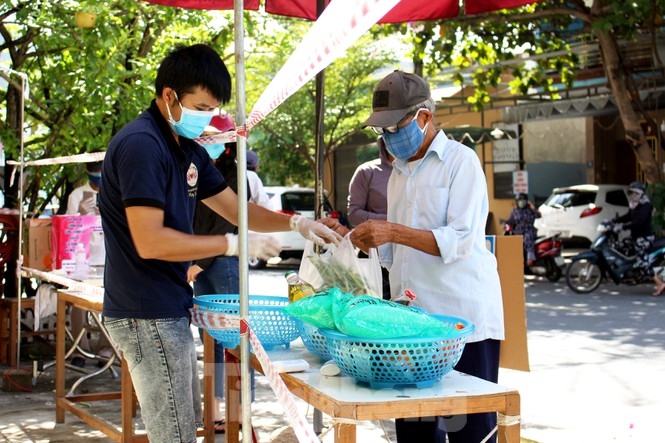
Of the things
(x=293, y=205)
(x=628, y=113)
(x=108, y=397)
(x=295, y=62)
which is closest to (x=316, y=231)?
(x=295, y=62)

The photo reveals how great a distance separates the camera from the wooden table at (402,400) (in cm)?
246

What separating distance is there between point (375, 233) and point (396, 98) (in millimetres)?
518

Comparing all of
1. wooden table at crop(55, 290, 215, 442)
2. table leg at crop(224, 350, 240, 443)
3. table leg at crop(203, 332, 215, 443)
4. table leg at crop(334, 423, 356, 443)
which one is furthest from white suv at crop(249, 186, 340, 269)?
table leg at crop(334, 423, 356, 443)

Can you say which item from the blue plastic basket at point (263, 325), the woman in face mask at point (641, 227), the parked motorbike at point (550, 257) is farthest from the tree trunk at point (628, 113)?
the blue plastic basket at point (263, 325)

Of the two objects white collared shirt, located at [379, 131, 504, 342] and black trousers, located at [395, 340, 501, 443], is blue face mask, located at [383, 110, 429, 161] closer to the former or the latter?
white collared shirt, located at [379, 131, 504, 342]

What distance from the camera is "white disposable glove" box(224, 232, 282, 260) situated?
2861mm

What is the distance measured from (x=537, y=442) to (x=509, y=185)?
18.8m

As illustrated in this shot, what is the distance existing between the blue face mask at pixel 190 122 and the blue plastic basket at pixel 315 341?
2.45ft

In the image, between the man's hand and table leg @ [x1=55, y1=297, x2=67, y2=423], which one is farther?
table leg @ [x1=55, y1=297, x2=67, y2=423]

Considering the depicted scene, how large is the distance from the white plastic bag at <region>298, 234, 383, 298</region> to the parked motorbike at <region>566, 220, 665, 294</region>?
10864mm

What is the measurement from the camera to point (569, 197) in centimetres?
1916

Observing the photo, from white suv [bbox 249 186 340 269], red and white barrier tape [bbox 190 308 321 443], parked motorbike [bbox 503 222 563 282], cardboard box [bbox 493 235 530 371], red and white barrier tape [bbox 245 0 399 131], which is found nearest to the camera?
red and white barrier tape [bbox 245 0 399 131]

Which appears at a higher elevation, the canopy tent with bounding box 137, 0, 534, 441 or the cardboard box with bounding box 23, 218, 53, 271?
the canopy tent with bounding box 137, 0, 534, 441

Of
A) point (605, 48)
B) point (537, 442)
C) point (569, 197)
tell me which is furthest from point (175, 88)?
point (569, 197)
